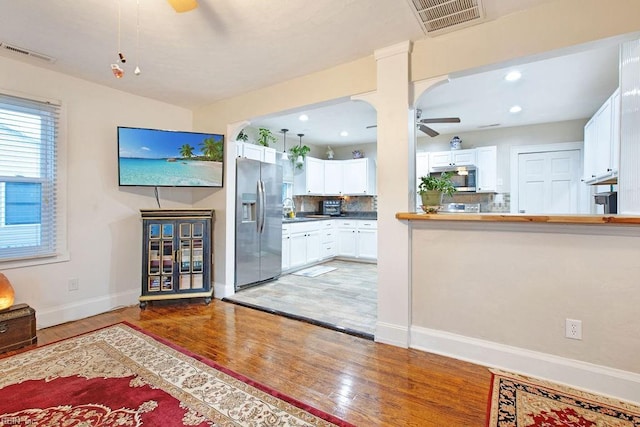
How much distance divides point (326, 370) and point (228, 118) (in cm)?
300

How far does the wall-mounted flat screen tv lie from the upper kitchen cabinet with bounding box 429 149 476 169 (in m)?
3.86

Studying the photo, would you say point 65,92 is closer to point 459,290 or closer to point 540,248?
point 459,290

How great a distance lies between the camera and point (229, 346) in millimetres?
2498

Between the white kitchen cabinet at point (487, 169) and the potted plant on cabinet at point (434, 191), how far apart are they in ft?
10.8

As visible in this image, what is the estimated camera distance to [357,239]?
6172 millimetres

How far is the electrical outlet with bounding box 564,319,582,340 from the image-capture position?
194 cm

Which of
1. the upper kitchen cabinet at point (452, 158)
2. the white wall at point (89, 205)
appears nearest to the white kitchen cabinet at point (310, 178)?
the upper kitchen cabinet at point (452, 158)

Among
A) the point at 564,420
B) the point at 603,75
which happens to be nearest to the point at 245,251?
the point at 564,420

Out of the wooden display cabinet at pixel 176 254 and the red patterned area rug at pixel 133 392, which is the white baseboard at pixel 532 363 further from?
the wooden display cabinet at pixel 176 254

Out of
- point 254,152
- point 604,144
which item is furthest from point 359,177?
point 604,144

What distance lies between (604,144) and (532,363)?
266cm

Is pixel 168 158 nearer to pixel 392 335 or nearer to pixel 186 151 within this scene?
pixel 186 151

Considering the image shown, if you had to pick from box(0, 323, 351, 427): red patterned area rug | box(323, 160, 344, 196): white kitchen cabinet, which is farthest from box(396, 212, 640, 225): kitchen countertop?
box(323, 160, 344, 196): white kitchen cabinet

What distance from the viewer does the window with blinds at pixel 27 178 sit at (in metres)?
2.74
